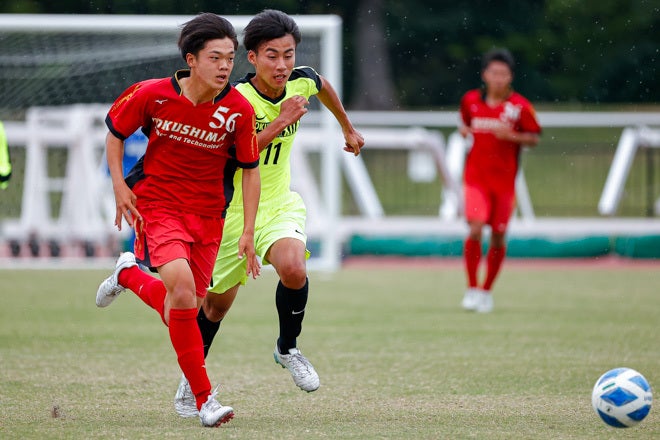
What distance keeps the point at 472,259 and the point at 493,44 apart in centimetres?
2034

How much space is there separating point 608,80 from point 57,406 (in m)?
25.4

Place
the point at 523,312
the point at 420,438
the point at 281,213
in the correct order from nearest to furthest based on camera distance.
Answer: the point at 420,438
the point at 281,213
the point at 523,312

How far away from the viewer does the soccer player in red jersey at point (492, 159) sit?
32.5ft

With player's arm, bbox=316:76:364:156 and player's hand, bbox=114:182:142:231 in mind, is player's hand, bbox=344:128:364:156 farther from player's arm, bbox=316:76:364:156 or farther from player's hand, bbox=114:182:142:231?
player's hand, bbox=114:182:142:231

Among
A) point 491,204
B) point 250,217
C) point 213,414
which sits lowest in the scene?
point 491,204

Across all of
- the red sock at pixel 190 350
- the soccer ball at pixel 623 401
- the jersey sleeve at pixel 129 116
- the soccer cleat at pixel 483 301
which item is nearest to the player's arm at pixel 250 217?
the red sock at pixel 190 350

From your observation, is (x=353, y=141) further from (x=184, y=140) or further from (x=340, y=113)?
(x=184, y=140)

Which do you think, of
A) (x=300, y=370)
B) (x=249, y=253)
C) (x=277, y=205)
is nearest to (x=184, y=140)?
(x=249, y=253)

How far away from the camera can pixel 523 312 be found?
9719mm

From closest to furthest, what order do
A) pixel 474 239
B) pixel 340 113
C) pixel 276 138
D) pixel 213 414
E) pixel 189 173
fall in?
pixel 213 414
pixel 189 173
pixel 276 138
pixel 340 113
pixel 474 239

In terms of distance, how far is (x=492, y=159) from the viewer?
10.1 m

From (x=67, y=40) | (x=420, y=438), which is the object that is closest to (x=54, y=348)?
(x=420, y=438)

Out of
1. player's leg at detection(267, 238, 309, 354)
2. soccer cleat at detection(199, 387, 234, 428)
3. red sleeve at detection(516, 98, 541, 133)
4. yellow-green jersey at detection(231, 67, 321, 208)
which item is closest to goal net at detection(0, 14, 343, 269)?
red sleeve at detection(516, 98, 541, 133)

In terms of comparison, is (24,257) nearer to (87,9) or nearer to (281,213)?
(281,213)
